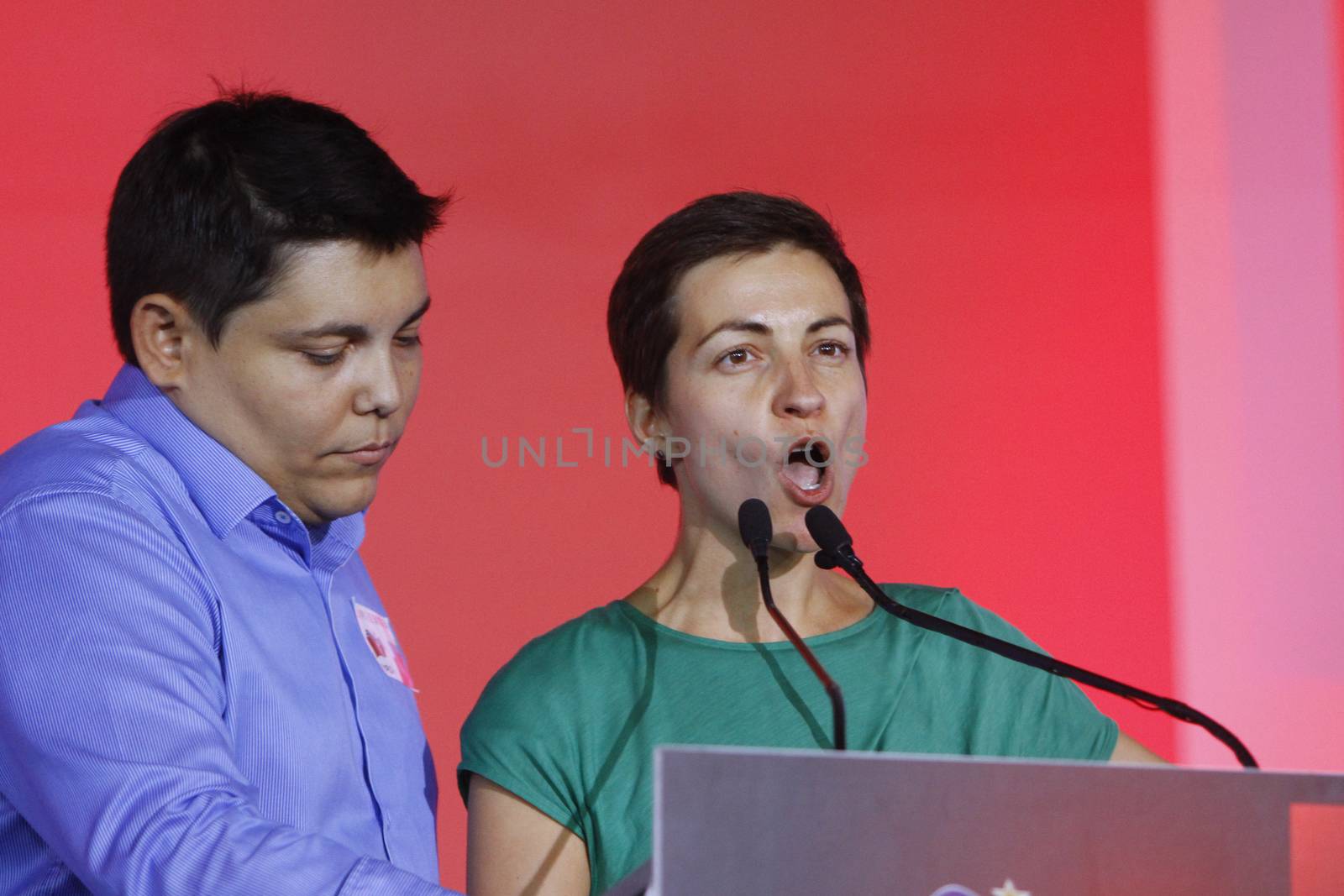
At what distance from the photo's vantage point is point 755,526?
1.54m

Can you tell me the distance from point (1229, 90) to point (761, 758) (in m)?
2.20

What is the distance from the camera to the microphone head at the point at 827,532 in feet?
4.95

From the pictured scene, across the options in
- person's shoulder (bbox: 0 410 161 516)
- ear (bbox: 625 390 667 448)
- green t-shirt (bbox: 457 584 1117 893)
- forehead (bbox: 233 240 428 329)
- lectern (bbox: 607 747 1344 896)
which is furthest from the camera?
ear (bbox: 625 390 667 448)

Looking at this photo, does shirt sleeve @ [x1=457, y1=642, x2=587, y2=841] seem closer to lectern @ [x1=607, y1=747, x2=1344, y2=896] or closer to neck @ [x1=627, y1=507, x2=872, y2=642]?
neck @ [x1=627, y1=507, x2=872, y2=642]

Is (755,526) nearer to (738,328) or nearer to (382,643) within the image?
(738,328)

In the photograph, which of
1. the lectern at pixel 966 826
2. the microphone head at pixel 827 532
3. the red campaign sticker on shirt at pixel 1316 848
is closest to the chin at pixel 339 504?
the microphone head at pixel 827 532

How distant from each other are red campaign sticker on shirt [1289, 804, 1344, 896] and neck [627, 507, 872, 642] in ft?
2.40

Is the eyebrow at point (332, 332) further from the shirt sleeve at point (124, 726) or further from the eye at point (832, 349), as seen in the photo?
the eye at point (832, 349)

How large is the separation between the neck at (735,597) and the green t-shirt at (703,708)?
23mm

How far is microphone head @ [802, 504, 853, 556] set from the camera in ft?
4.95

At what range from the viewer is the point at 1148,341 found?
275 cm

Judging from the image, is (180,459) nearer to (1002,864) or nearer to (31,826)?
(31,826)

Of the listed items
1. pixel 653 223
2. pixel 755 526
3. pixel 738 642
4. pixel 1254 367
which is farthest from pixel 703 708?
pixel 1254 367

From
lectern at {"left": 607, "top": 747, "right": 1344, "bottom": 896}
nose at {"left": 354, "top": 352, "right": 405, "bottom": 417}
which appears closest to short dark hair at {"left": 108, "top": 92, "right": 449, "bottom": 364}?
nose at {"left": 354, "top": 352, "right": 405, "bottom": 417}
